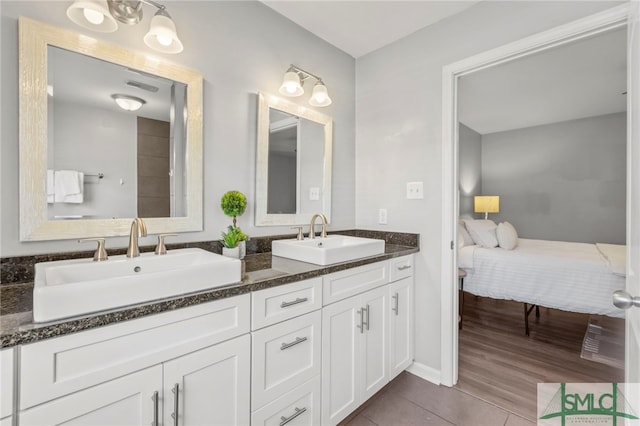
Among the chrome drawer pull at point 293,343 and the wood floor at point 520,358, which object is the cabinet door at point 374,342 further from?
the wood floor at point 520,358

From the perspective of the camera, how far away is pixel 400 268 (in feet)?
6.10

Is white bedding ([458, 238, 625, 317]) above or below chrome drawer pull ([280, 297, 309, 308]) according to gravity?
below

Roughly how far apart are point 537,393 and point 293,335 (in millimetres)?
1678

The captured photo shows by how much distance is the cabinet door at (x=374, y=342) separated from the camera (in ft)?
5.19

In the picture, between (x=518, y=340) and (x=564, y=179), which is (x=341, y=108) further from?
(x=564, y=179)

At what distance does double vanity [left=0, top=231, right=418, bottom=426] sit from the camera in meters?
0.72

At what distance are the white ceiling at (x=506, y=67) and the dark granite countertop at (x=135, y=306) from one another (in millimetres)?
1566

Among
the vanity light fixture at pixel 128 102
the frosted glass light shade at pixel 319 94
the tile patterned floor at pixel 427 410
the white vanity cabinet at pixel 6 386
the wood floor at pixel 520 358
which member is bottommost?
the tile patterned floor at pixel 427 410

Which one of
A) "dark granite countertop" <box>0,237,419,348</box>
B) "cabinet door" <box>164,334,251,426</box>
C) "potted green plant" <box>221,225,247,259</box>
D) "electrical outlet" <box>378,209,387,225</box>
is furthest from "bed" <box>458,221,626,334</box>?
"cabinet door" <box>164,334,251,426</box>

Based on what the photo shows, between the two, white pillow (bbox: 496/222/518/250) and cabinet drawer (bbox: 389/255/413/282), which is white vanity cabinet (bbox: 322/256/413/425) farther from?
white pillow (bbox: 496/222/518/250)

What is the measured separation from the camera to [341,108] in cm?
229

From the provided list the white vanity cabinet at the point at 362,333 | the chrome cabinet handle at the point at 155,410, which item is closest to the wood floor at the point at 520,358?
the white vanity cabinet at the point at 362,333

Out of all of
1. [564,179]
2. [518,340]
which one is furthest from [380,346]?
[564,179]

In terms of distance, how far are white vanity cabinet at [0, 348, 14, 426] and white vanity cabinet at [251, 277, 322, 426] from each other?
63cm
